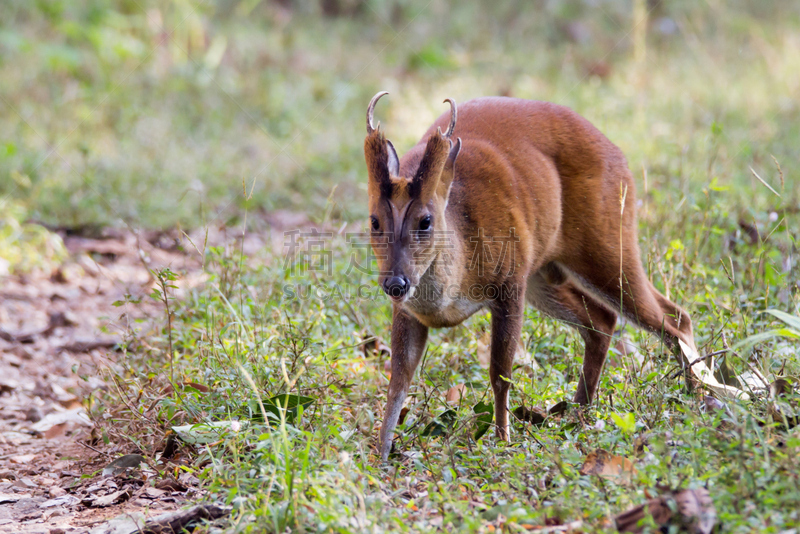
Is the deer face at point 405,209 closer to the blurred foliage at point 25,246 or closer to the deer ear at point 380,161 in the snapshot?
the deer ear at point 380,161

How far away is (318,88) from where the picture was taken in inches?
440

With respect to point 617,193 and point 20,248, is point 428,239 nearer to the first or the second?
point 617,193

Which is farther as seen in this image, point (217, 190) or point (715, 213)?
point (217, 190)

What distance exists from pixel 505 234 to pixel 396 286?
2.58 ft

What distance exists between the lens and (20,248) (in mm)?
6293

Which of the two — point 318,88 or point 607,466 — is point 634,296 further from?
point 318,88

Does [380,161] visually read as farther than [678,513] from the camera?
Yes

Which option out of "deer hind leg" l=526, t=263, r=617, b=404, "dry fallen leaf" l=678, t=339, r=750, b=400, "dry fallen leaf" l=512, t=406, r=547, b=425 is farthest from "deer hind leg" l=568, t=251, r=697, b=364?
"dry fallen leaf" l=512, t=406, r=547, b=425

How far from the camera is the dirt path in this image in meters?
3.23

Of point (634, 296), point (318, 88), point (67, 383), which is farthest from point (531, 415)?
point (318, 88)

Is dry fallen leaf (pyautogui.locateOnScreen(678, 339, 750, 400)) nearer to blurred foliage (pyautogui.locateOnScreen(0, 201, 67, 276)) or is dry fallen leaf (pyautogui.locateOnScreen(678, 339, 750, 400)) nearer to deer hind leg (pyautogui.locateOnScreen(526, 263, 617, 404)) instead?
deer hind leg (pyautogui.locateOnScreen(526, 263, 617, 404))

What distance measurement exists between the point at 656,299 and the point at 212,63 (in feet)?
28.5

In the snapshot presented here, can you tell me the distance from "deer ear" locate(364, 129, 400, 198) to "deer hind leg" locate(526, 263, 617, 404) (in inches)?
51.4

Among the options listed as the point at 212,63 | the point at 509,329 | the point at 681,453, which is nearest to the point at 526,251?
the point at 509,329
